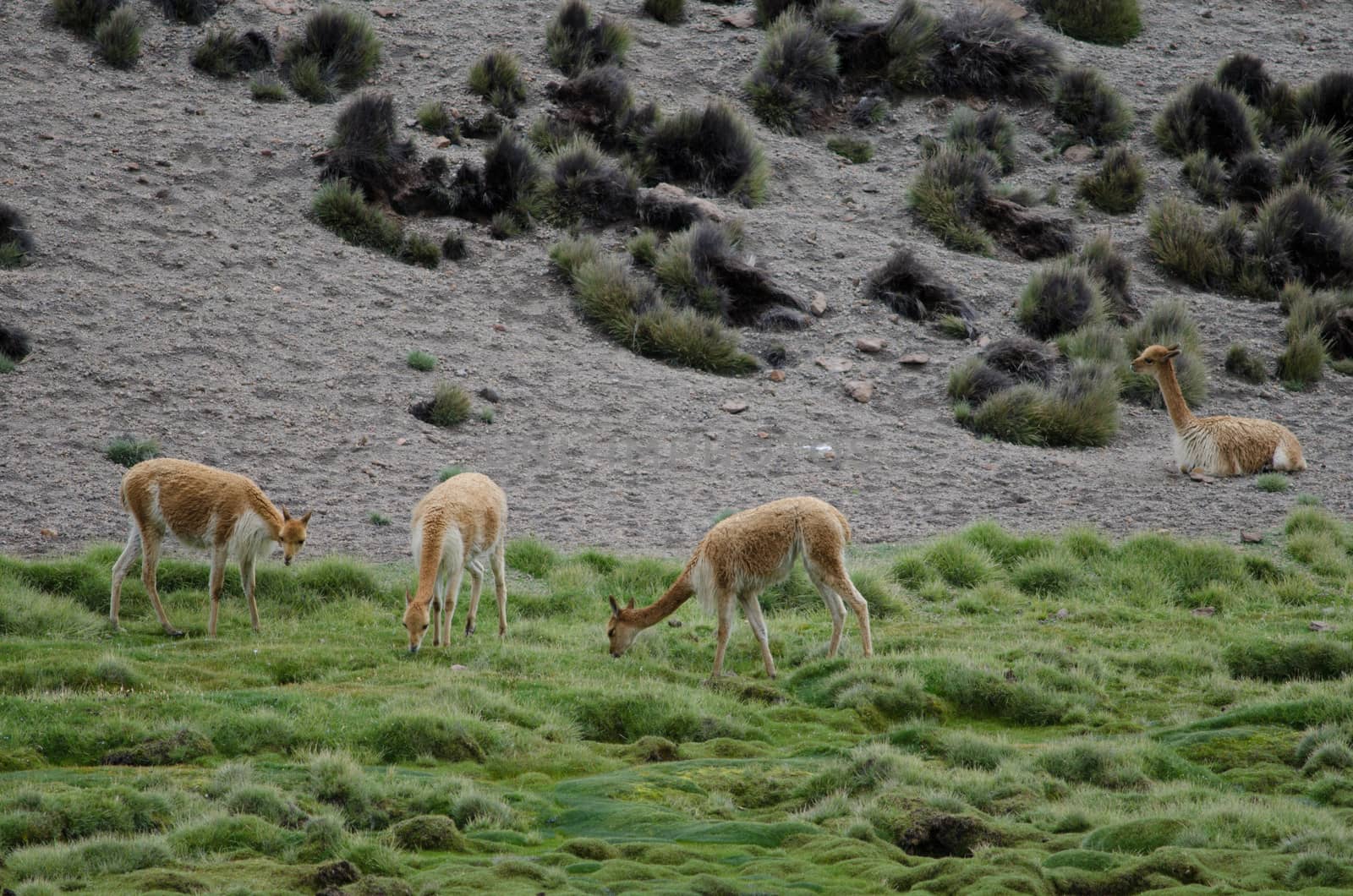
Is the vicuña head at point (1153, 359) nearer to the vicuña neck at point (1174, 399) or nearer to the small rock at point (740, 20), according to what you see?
the vicuña neck at point (1174, 399)

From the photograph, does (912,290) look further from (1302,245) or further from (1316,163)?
(1316,163)

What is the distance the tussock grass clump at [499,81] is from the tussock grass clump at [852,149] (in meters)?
6.88

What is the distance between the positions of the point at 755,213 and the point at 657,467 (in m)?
9.13

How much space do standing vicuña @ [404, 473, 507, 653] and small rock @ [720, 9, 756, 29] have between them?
22159 millimetres

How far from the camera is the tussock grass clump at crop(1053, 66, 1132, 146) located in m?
30.7

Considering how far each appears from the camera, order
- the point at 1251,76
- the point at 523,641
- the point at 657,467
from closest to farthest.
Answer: the point at 523,641, the point at 657,467, the point at 1251,76

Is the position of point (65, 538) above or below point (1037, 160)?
below

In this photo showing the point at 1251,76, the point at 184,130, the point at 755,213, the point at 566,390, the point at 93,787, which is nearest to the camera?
the point at 93,787

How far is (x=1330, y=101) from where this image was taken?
3203 cm

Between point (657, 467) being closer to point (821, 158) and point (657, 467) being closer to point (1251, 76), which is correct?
point (821, 158)

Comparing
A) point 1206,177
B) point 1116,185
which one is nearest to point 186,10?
point 1116,185

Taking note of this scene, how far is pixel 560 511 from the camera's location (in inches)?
680

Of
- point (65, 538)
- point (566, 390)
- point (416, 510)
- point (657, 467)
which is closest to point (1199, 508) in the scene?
point (657, 467)

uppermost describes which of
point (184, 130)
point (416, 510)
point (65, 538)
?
point (184, 130)
